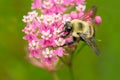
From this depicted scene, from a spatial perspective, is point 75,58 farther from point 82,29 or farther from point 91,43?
point 91,43

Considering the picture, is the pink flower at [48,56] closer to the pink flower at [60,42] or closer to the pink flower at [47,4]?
the pink flower at [60,42]

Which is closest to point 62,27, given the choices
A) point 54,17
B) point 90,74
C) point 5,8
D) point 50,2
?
point 54,17

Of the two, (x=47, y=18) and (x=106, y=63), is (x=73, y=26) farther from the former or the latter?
(x=106, y=63)

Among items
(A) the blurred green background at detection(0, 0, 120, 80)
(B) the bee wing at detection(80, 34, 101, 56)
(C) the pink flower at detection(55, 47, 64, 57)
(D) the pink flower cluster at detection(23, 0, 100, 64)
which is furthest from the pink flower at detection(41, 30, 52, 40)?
(A) the blurred green background at detection(0, 0, 120, 80)

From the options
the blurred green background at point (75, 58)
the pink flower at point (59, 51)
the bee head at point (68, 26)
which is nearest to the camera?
the pink flower at point (59, 51)

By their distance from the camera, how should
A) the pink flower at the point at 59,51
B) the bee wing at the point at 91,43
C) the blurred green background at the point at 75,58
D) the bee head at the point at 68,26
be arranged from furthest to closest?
the blurred green background at the point at 75,58
the bee head at the point at 68,26
the pink flower at the point at 59,51
the bee wing at the point at 91,43

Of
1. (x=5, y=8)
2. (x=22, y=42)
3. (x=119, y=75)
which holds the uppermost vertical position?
(x=5, y=8)

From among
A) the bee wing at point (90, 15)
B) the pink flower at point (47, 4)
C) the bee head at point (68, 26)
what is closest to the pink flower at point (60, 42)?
the bee head at point (68, 26)

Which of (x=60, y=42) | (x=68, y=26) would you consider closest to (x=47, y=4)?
(x=68, y=26)
